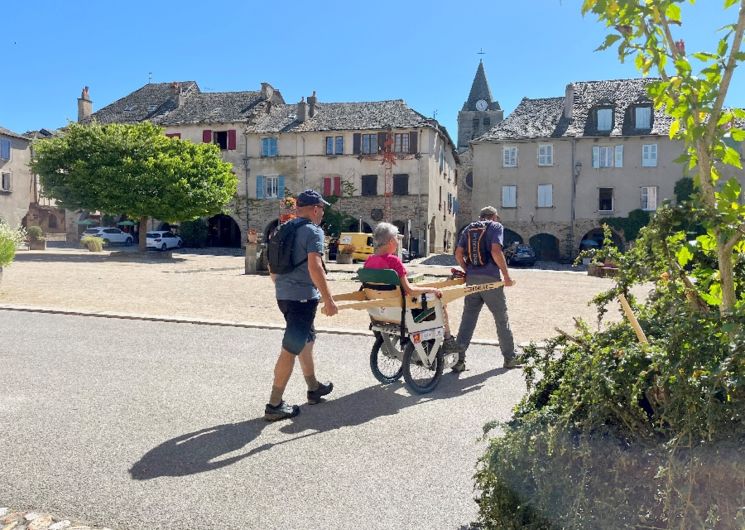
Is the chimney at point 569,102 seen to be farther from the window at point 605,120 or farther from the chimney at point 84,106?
the chimney at point 84,106

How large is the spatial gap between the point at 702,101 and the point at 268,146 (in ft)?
143

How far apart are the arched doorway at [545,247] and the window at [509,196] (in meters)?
2.62

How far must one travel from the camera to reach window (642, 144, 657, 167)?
38562 mm

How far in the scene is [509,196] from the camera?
41562 millimetres

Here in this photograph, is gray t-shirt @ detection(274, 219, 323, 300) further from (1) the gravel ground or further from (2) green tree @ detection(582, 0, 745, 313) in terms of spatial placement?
(1) the gravel ground

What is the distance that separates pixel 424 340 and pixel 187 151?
1202 inches

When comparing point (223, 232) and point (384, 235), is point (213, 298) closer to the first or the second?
point (384, 235)

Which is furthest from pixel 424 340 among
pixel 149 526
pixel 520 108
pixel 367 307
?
pixel 520 108

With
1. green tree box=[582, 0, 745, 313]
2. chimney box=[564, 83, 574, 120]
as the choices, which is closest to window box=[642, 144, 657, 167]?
chimney box=[564, 83, 574, 120]

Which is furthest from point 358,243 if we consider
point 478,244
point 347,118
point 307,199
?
point 307,199

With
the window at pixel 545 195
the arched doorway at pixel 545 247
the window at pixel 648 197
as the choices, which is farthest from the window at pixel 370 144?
the window at pixel 648 197

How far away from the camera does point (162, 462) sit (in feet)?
13.4

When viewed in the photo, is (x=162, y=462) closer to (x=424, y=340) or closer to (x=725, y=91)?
(x=424, y=340)

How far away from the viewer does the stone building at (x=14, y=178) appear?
47.2m
